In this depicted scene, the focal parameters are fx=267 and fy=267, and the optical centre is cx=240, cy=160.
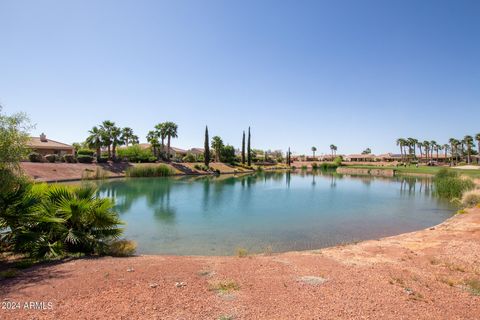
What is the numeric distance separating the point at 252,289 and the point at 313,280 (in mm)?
1631

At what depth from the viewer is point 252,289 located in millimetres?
5809

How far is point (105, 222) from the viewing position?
8.52 metres

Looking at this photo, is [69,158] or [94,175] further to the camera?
[69,158]

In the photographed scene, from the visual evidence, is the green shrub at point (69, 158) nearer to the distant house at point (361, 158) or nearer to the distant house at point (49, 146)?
the distant house at point (49, 146)

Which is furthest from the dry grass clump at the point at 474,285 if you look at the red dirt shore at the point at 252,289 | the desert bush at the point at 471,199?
the desert bush at the point at 471,199

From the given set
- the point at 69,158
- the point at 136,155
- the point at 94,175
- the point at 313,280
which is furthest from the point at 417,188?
the point at 69,158

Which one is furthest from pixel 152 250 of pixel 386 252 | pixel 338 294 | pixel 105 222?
pixel 386 252

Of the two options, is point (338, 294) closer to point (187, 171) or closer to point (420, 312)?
point (420, 312)

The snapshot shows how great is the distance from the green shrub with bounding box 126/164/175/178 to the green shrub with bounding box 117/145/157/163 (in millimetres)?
9457

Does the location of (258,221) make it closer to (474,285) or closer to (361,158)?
(474,285)

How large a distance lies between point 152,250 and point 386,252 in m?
9.38

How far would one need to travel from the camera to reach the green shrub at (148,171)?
46844mm

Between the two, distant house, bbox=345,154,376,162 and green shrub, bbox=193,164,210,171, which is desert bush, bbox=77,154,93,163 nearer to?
green shrub, bbox=193,164,210,171

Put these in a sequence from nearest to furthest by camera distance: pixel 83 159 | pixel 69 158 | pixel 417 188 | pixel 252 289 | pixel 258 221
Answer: pixel 252 289 → pixel 258 221 → pixel 417 188 → pixel 69 158 → pixel 83 159
